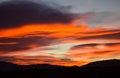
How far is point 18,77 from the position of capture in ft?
204

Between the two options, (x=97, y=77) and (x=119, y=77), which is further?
(x=97, y=77)

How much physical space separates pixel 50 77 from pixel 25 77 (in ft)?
29.4

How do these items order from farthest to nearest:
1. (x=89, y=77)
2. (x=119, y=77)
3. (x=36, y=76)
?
A: (x=36, y=76) < (x=89, y=77) < (x=119, y=77)

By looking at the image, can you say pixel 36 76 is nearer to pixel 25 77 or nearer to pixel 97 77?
pixel 25 77

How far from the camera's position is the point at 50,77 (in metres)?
57.7

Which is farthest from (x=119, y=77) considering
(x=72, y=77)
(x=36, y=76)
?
(x=36, y=76)

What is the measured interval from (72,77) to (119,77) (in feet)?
36.1

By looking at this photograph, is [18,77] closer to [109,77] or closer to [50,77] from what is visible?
[50,77]

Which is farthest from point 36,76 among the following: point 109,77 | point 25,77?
point 109,77

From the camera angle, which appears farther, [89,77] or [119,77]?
[89,77]

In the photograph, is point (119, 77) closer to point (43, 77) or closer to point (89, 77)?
point (89, 77)

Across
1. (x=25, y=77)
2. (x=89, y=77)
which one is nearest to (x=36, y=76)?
(x=25, y=77)

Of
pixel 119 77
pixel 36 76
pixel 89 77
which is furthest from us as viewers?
pixel 36 76

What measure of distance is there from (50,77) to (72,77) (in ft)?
16.1
